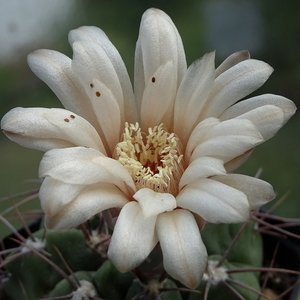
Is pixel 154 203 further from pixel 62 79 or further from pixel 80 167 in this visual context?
pixel 62 79

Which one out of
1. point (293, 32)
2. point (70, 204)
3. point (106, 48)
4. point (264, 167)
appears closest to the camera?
point (70, 204)

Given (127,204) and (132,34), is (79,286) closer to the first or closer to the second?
(127,204)

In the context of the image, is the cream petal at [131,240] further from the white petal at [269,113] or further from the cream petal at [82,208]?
the white petal at [269,113]

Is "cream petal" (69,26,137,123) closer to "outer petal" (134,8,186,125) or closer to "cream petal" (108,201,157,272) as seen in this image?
"outer petal" (134,8,186,125)

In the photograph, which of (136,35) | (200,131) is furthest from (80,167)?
(136,35)

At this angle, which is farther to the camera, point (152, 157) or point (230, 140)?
point (152, 157)

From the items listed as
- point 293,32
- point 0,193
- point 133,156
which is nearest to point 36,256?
point 133,156
